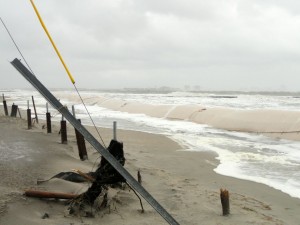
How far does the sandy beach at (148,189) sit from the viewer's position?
189 inches

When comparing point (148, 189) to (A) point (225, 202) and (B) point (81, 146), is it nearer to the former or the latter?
(A) point (225, 202)

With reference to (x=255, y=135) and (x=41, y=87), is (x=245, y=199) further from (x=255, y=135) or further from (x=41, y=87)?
(x=255, y=135)

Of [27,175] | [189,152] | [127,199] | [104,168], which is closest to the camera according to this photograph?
[104,168]

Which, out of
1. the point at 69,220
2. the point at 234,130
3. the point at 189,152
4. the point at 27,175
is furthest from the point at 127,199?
the point at 234,130

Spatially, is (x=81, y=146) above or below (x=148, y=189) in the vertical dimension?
above

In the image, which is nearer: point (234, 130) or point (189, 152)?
point (189, 152)

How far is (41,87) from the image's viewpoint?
361cm

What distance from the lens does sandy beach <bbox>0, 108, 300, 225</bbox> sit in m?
4.79

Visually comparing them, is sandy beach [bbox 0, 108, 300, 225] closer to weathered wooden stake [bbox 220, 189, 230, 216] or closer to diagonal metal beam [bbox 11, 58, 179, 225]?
weathered wooden stake [bbox 220, 189, 230, 216]

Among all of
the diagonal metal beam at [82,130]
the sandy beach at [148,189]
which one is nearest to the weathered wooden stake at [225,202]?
the sandy beach at [148,189]

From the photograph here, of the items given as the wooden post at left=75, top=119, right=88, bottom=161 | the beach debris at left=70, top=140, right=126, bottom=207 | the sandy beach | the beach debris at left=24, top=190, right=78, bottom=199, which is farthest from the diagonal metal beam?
the wooden post at left=75, top=119, right=88, bottom=161

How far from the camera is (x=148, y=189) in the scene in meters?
6.69

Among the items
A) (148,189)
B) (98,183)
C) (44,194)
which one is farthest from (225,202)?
(44,194)

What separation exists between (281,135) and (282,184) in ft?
28.7
